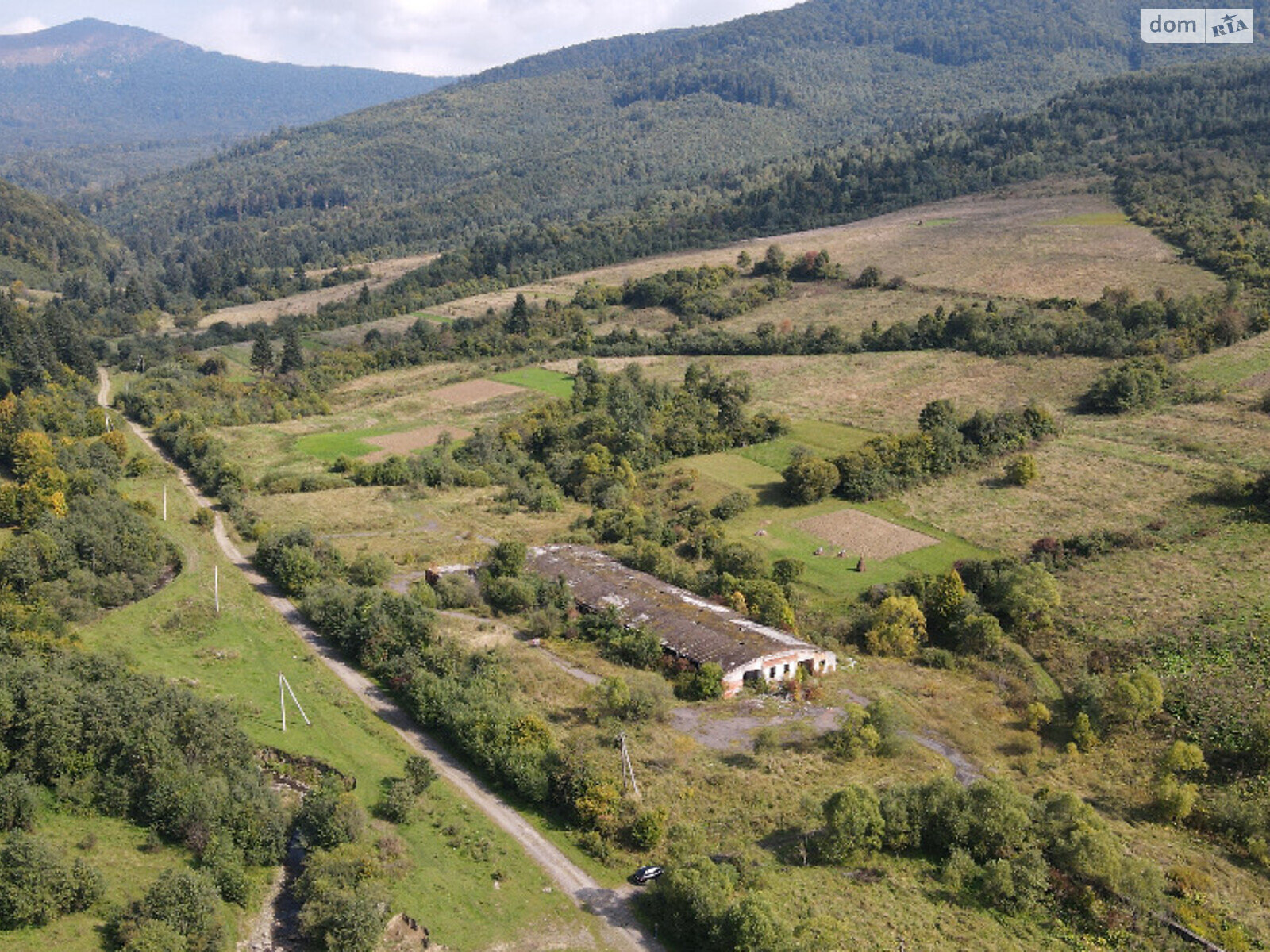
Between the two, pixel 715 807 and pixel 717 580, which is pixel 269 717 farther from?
pixel 717 580

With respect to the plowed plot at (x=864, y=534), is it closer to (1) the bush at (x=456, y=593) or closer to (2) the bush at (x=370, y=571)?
(1) the bush at (x=456, y=593)

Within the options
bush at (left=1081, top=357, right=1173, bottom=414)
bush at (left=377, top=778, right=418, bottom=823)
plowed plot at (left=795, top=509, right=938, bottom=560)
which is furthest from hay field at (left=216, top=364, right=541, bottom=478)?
bush at (left=1081, top=357, right=1173, bottom=414)

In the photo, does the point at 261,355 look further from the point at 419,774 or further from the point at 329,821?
the point at 329,821

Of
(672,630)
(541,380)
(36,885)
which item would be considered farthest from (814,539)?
(541,380)

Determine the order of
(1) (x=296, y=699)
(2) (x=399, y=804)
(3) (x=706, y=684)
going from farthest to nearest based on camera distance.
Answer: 1. (1) (x=296, y=699)
2. (3) (x=706, y=684)
3. (2) (x=399, y=804)

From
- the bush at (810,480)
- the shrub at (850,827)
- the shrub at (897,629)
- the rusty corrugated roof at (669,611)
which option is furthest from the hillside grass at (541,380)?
the shrub at (850,827)

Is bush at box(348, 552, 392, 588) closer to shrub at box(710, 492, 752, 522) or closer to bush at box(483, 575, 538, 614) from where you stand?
bush at box(483, 575, 538, 614)
